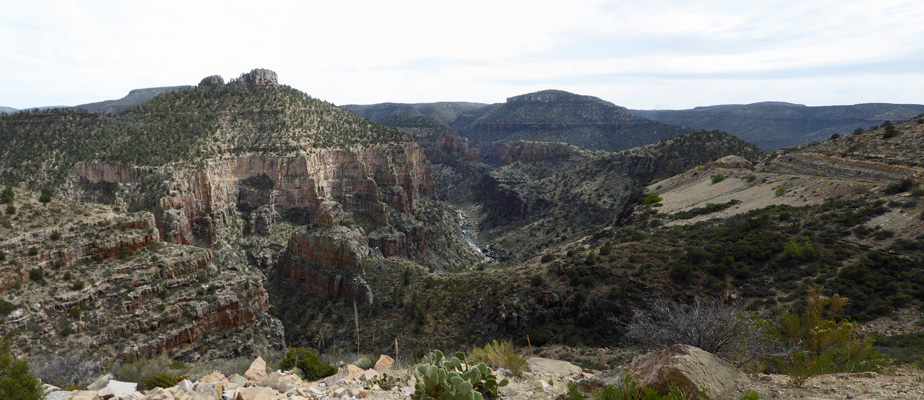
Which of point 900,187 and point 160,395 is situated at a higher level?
point 900,187

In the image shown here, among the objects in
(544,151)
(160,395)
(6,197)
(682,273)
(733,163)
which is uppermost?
(544,151)

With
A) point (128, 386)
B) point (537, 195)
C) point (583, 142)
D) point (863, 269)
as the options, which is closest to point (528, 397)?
point (128, 386)

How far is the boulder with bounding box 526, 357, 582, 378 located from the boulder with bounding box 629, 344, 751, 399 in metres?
3.94

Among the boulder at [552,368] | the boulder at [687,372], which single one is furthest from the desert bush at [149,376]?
the boulder at [687,372]

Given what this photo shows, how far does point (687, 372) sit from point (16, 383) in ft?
56.3

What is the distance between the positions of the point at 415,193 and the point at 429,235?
17.2 m

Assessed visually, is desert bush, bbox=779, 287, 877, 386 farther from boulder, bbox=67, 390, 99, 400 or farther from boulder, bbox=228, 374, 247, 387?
boulder, bbox=67, 390, 99, 400

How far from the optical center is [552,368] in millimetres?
15648

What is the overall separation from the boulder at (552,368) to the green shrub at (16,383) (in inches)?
574

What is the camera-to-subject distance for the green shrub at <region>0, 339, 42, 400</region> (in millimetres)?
10227

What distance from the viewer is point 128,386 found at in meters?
10.9

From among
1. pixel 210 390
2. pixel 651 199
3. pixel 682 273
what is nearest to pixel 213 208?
pixel 210 390

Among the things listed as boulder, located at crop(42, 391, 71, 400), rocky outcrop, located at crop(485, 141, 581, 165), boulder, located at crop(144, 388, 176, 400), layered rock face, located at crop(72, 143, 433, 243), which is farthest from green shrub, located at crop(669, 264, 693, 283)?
rocky outcrop, located at crop(485, 141, 581, 165)

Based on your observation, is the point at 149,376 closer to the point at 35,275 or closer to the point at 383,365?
the point at 383,365
